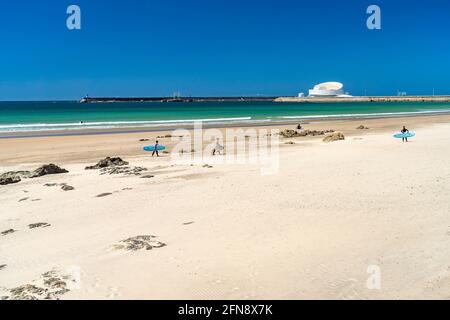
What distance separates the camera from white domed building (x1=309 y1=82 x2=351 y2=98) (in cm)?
18250

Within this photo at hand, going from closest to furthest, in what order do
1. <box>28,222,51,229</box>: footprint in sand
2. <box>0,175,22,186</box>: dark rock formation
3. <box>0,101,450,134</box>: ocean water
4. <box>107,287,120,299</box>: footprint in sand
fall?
<box>107,287,120,299</box>: footprint in sand → <box>28,222,51,229</box>: footprint in sand → <box>0,175,22,186</box>: dark rock formation → <box>0,101,450,134</box>: ocean water

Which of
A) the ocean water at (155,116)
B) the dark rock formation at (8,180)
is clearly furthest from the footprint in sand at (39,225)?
the ocean water at (155,116)

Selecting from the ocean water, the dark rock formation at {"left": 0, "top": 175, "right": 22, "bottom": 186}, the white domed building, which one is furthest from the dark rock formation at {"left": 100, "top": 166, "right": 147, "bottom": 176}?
the white domed building

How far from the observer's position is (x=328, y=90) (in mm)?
182875

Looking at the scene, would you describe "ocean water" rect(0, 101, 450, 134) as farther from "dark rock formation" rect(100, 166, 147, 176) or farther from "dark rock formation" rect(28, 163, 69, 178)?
"dark rock formation" rect(100, 166, 147, 176)

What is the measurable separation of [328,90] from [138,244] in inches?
7269

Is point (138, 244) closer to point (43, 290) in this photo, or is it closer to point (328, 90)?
point (43, 290)

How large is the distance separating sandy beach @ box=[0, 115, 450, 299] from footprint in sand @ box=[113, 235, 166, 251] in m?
0.02

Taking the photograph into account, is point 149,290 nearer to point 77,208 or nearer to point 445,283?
point 445,283

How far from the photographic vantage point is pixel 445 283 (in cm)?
511

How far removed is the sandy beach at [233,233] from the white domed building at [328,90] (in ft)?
578
